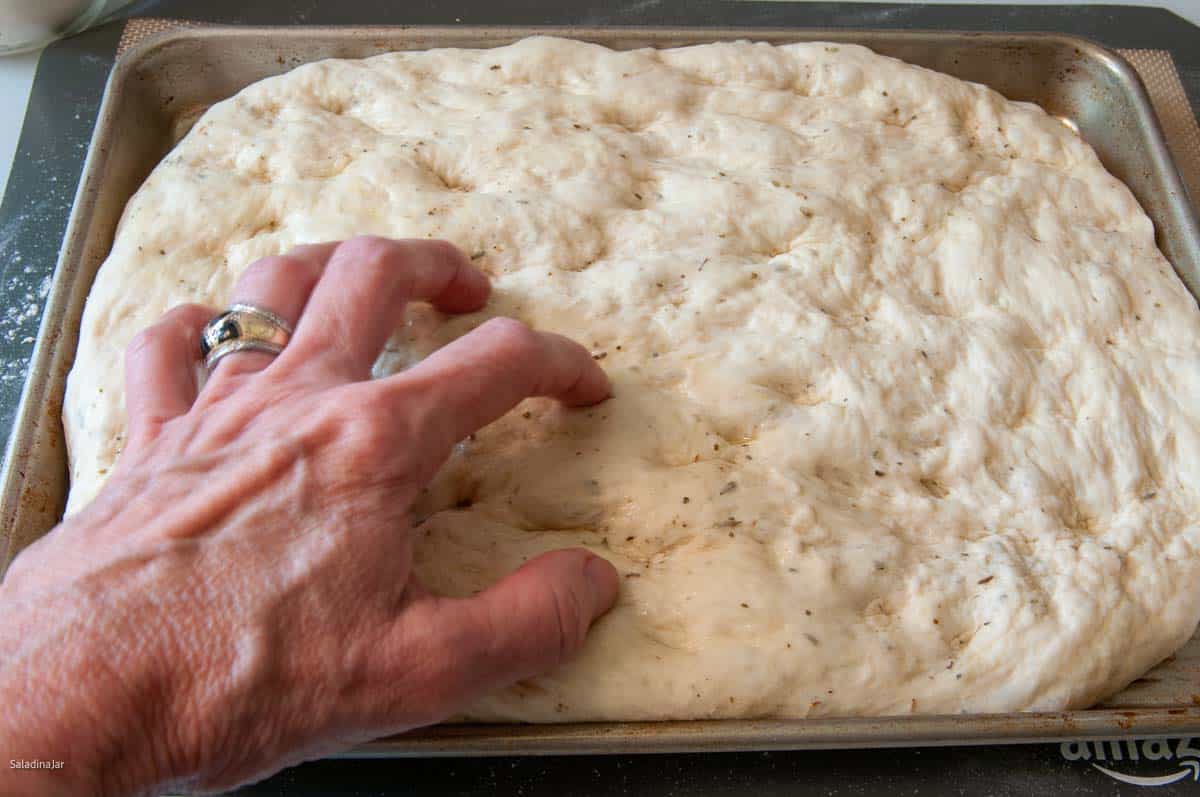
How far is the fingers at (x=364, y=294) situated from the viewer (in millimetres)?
1289

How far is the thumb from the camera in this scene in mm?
1178

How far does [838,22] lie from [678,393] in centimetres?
168

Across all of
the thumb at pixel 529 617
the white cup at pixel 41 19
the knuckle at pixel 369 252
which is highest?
the knuckle at pixel 369 252

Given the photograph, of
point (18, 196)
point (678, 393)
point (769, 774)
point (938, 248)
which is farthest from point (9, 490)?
point (938, 248)

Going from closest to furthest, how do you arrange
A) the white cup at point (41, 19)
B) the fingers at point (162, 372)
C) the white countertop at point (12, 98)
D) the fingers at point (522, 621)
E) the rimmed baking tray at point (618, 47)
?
the fingers at point (522, 621) < the fingers at point (162, 372) < the rimmed baking tray at point (618, 47) < the white countertop at point (12, 98) < the white cup at point (41, 19)

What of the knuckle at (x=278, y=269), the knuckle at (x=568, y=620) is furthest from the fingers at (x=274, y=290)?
the knuckle at (x=568, y=620)

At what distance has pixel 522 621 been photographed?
123 centimetres

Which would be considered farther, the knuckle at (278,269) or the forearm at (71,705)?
the knuckle at (278,269)

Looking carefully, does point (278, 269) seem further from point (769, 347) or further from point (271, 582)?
point (769, 347)

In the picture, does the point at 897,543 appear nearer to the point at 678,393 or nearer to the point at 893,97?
the point at 678,393

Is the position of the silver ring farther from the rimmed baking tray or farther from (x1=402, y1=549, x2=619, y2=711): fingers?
the rimmed baking tray

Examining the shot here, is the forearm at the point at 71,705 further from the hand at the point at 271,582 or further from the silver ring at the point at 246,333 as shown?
the silver ring at the point at 246,333

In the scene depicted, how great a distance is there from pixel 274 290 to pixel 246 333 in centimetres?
8

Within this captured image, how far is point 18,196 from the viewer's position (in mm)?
2291
